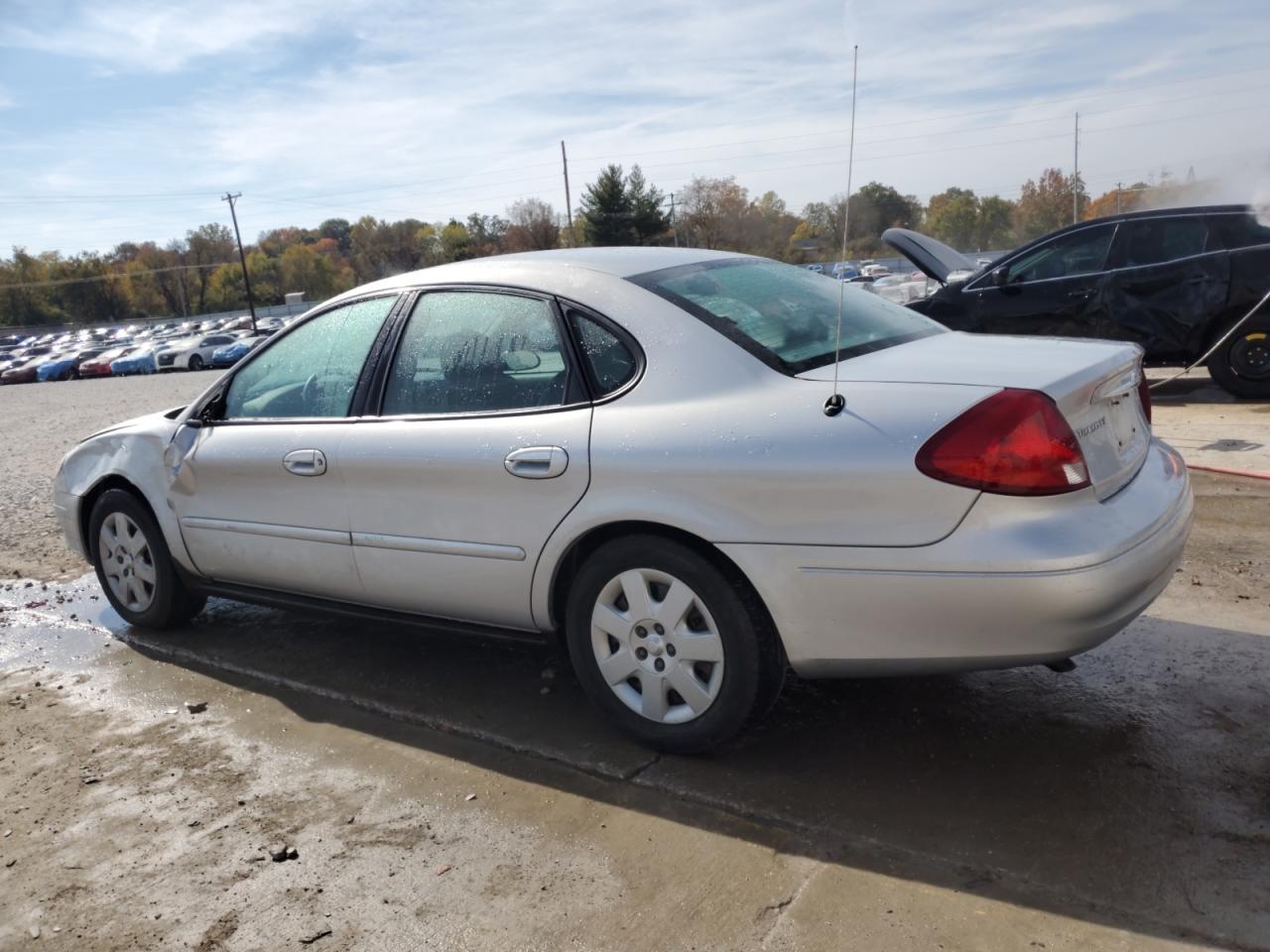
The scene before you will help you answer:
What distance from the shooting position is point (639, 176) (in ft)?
235

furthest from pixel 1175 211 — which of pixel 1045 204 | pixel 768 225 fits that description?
pixel 1045 204

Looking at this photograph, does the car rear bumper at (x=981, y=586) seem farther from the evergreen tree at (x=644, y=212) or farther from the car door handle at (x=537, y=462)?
the evergreen tree at (x=644, y=212)

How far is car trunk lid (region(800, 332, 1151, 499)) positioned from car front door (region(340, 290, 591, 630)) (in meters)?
0.86

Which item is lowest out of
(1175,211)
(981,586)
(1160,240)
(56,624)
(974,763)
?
(56,624)

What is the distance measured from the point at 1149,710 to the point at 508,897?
2112mm

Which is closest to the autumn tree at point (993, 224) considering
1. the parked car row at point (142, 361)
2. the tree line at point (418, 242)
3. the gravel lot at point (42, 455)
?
the tree line at point (418, 242)

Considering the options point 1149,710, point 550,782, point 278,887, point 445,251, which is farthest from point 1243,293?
point 445,251

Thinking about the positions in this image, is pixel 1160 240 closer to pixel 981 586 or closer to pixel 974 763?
pixel 974 763

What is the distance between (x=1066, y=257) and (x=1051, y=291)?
349mm

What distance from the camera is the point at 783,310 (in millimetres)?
3623

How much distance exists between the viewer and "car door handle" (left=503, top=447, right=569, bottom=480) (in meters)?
3.39

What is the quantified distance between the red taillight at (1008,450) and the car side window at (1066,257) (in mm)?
7788

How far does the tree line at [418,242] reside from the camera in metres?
63.2

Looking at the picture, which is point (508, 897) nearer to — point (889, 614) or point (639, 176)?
point (889, 614)
